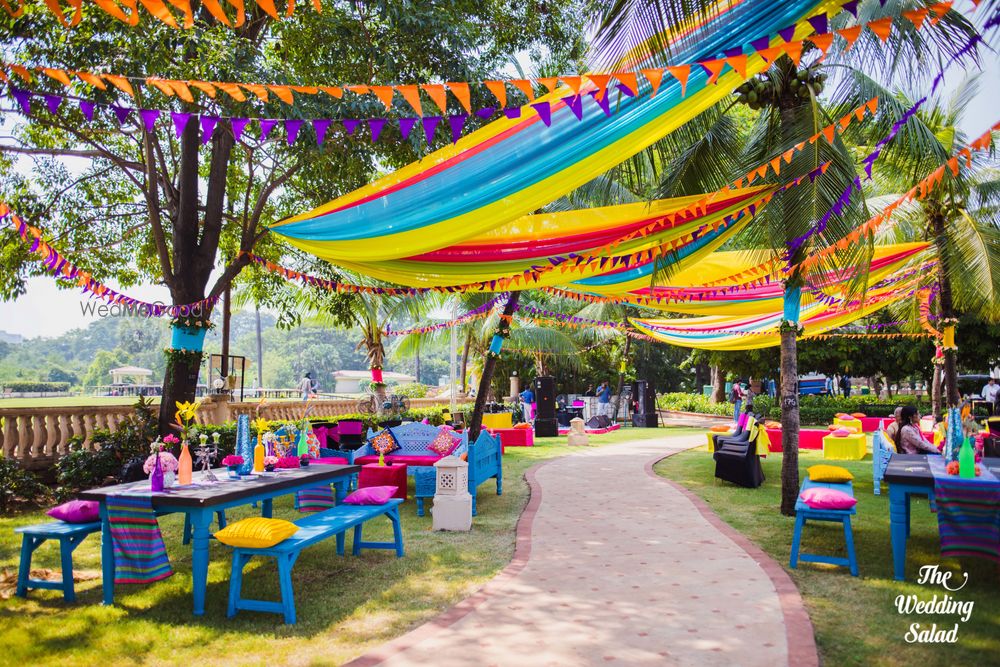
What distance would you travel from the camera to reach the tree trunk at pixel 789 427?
678 cm

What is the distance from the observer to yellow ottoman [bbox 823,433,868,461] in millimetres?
11398

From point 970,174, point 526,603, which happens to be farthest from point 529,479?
point 970,174

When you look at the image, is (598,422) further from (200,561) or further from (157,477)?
(200,561)

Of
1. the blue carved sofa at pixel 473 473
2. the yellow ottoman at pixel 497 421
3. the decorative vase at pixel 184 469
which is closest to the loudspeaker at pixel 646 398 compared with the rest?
the yellow ottoman at pixel 497 421

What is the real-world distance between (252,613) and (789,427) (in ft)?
17.1

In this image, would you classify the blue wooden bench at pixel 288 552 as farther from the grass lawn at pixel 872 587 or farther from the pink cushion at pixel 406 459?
the grass lawn at pixel 872 587

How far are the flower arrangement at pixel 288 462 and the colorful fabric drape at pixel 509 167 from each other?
180cm

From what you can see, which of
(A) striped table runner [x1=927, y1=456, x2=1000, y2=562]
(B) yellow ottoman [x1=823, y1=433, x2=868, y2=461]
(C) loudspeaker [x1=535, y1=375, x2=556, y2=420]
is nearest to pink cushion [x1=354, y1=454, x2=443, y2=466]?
Answer: (A) striped table runner [x1=927, y1=456, x2=1000, y2=562]

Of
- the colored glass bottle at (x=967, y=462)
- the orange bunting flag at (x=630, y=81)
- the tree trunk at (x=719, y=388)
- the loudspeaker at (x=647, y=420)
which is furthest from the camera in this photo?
the tree trunk at (x=719, y=388)

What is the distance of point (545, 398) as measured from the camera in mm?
17156

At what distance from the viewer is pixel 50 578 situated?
15.4 ft

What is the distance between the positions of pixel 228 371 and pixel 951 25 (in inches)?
429

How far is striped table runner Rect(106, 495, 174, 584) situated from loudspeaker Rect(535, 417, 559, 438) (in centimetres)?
1338

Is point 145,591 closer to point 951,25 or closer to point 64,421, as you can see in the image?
point 64,421
